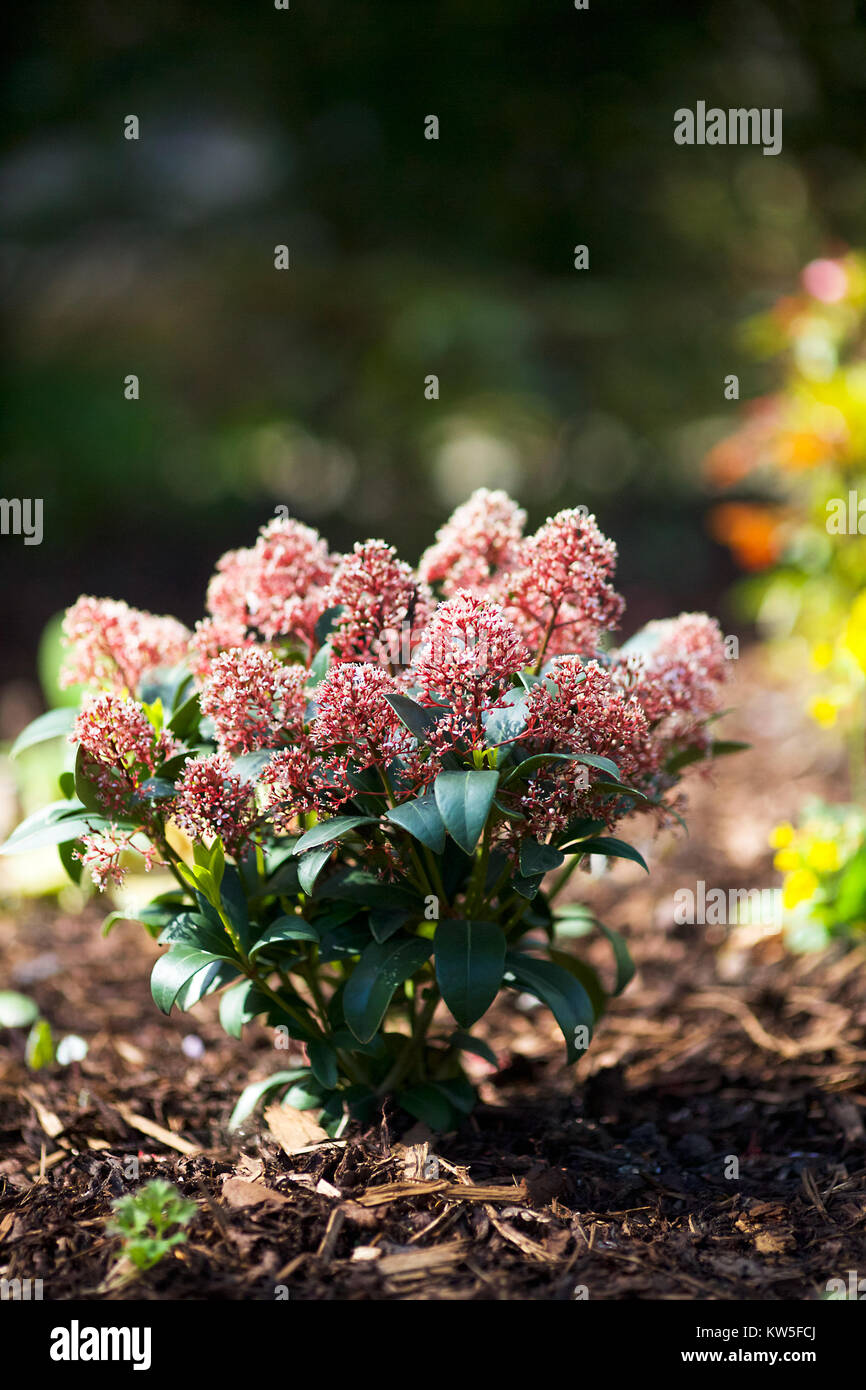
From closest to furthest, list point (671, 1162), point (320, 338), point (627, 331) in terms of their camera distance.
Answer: point (671, 1162)
point (627, 331)
point (320, 338)

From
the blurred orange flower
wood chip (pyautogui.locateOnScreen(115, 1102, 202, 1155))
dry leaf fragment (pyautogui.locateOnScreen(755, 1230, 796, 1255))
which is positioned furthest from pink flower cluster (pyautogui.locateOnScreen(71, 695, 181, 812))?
the blurred orange flower

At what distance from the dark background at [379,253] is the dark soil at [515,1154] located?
13.5 feet

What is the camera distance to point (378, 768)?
1726 millimetres

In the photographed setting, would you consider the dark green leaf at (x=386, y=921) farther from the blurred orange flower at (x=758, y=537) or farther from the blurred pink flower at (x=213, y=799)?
the blurred orange flower at (x=758, y=537)

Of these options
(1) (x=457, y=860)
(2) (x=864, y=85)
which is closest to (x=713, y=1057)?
(1) (x=457, y=860)

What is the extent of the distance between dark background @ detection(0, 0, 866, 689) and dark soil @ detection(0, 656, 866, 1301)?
411 centimetres

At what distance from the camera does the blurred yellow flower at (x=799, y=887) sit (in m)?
2.69

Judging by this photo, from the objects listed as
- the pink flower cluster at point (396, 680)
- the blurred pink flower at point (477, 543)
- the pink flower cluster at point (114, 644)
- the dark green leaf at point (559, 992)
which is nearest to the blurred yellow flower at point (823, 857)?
the pink flower cluster at point (396, 680)

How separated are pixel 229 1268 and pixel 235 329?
24.8ft

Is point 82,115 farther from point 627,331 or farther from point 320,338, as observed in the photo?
point 627,331

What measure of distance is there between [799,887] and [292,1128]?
137cm

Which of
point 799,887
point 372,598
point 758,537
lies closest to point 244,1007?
point 372,598

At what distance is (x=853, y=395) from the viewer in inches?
152

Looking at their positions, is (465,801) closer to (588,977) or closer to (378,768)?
(378,768)
